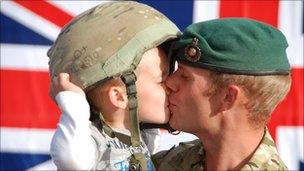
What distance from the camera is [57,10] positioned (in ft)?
7.26

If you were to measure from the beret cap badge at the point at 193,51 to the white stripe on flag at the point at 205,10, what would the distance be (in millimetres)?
1142

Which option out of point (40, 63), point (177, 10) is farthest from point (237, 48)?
point (40, 63)

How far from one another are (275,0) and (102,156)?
52.3 inches

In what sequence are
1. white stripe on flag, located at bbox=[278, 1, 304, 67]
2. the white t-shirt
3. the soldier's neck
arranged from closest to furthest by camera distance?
1. the white t-shirt
2. the soldier's neck
3. white stripe on flag, located at bbox=[278, 1, 304, 67]

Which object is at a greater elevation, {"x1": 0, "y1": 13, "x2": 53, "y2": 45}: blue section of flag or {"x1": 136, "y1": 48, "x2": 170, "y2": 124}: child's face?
{"x1": 136, "y1": 48, "x2": 170, "y2": 124}: child's face

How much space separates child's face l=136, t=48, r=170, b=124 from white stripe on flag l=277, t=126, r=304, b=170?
45.2 inches

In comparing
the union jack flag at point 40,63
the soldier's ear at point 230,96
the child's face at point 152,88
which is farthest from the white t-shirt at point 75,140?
the union jack flag at point 40,63

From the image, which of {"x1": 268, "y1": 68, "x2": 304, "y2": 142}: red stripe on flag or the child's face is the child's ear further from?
{"x1": 268, "y1": 68, "x2": 304, "y2": 142}: red stripe on flag

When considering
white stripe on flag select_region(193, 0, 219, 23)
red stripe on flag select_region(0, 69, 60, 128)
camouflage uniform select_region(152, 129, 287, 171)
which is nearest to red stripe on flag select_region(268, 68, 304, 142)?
white stripe on flag select_region(193, 0, 219, 23)

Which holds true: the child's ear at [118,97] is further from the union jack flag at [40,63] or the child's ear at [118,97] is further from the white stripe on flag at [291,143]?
the white stripe on flag at [291,143]

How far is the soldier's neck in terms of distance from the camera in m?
1.09

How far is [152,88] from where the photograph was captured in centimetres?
112

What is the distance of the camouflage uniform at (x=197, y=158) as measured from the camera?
1049 mm

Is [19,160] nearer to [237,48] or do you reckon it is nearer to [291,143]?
[291,143]
